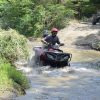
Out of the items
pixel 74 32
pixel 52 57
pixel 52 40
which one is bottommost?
pixel 74 32

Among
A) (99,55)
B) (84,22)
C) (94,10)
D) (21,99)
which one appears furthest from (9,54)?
(94,10)

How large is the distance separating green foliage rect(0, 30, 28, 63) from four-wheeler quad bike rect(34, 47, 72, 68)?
1669 millimetres

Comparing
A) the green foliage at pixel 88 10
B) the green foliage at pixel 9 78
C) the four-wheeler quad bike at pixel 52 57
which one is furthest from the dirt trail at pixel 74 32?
the green foliage at pixel 9 78

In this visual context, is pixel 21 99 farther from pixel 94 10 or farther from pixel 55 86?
pixel 94 10

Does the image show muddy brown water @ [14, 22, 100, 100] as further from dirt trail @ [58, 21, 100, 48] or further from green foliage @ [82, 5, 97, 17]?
green foliage @ [82, 5, 97, 17]

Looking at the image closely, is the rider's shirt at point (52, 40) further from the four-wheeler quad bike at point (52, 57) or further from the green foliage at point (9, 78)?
the green foliage at point (9, 78)

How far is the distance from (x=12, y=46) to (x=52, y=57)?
226 centimetres

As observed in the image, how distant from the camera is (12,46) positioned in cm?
1281

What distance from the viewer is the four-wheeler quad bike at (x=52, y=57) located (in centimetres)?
1459

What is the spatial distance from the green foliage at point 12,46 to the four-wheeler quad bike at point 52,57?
65.7 inches

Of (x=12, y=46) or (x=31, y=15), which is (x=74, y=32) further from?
(x=12, y=46)

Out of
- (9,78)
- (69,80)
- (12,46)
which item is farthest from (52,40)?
(9,78)

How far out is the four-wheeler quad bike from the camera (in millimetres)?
14594

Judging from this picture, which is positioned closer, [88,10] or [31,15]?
[31,15]
